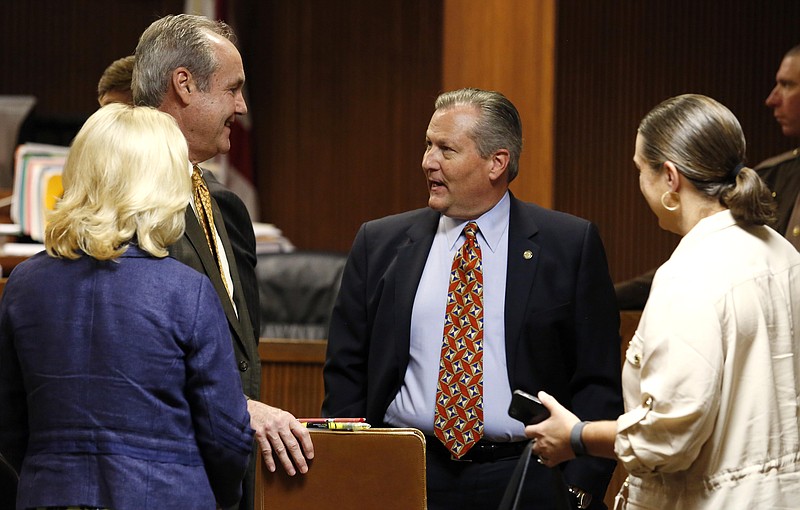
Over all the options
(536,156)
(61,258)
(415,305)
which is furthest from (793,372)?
(536,156)

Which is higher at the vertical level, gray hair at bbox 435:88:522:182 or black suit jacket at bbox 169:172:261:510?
gray hair at bbox 435:88:522:182

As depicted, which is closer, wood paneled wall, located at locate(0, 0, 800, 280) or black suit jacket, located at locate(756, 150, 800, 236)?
black suit jacket, located at locate(756, 150, 800, 236)

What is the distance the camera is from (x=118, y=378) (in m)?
2.12

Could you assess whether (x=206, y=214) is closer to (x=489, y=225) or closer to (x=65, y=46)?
(x=489, y=225)

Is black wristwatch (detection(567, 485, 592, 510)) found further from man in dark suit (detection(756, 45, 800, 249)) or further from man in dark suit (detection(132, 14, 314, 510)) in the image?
man in dark suit (detection(756, 45, 800, 249))

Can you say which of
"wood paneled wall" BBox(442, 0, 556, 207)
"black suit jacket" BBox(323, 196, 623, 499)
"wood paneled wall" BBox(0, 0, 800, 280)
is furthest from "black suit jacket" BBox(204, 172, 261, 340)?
"wood paneled wall" BBox(0, 0, 800, 280)

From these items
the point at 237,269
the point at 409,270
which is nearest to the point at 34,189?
the point at 237,269

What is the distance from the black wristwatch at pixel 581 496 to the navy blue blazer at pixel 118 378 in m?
1.08

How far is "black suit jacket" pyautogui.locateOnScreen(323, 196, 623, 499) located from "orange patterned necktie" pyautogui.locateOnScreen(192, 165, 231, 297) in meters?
0.46

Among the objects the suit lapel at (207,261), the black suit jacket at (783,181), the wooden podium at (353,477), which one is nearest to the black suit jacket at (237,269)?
the suit lapel at (207,261)

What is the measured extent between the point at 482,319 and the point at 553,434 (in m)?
0.59

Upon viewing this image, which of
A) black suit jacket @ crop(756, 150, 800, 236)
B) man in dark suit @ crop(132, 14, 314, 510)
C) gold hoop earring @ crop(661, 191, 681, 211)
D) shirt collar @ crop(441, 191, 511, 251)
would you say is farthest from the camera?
black suit jacket @ crop(756, 150, 800, 236)

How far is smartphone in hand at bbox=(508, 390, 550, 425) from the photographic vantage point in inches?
97.7

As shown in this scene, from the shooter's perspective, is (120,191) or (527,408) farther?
(527,408)
